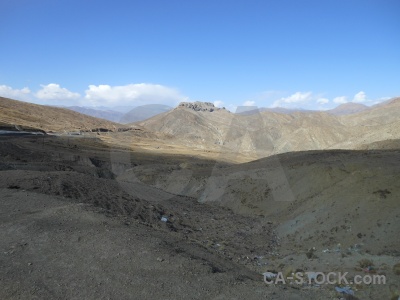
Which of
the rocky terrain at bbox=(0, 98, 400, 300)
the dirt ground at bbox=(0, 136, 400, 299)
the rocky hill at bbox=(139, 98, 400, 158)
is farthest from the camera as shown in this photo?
the rocky hill at bbox=(139, 98, 400, 158)

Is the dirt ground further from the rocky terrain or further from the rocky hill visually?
the rocky hill

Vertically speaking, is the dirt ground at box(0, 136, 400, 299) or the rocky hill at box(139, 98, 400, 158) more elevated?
the rocky hill at box(139, 98, 400, 158)

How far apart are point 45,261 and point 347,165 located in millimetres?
19996

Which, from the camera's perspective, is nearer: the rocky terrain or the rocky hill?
the rocky terrain

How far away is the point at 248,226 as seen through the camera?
21.8 meters

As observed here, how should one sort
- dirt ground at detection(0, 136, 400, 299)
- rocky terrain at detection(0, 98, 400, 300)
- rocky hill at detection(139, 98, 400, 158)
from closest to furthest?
dirt ground at detection(0, 136, 400, 299), rocky terrain at detection(0, 98, 400, 300), rocky hill at detection(139, 98, 400, 158)

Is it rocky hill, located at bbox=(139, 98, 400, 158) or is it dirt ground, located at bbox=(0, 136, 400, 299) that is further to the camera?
rocky hill, located at bbox=(139, 98, 400, 158)

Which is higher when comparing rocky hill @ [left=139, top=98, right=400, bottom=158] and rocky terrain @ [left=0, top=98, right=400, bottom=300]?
rocky hill @ [left=139, top=98, right=400, bottom=158]

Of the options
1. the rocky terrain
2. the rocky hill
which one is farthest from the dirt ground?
the rocky hill

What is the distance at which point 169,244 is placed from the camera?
1098 centimetres

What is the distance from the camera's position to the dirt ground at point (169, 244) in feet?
27.9

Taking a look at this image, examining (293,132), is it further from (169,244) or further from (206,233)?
(169,244)

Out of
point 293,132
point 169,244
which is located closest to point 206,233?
point 169,244

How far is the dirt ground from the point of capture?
849cm
